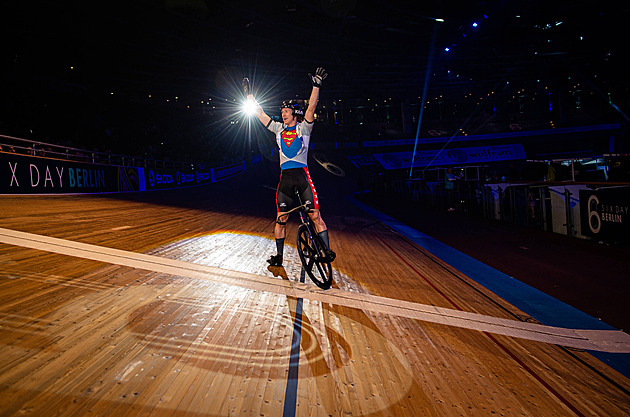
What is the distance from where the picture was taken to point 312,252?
4.04 meters

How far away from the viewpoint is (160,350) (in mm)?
2203

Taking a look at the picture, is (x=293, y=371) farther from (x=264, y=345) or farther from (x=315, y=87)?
(x=315, y=87)

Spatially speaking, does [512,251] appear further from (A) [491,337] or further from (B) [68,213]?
(B) [68,213]

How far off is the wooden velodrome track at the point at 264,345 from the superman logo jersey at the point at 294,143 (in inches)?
55.5

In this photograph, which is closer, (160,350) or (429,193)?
(160,350)

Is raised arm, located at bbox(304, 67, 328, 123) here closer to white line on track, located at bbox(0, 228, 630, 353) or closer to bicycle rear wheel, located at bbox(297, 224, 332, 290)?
bicycle rear wheel, located at bbox(297, 224, 332, 290)

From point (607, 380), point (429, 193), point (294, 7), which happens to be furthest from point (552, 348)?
point (294, 7)

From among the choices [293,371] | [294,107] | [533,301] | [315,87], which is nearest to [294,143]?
[294,107]

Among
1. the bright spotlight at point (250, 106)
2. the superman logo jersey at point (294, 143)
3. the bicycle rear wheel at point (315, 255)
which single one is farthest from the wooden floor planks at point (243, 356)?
the bright spotlight at point (250, 106)

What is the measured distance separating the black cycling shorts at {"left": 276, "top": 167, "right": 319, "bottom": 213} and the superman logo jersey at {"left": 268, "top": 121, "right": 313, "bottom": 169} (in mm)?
88

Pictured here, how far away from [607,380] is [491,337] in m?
0.73

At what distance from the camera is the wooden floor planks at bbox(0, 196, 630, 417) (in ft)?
5.85


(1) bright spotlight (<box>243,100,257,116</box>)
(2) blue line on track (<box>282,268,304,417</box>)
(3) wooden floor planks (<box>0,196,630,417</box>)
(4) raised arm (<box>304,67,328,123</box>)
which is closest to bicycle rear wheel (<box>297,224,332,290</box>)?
(3) wooden floor planks (<box>0,196,630,417</box>)

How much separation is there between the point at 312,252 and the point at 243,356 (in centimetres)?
191
